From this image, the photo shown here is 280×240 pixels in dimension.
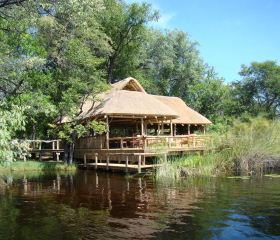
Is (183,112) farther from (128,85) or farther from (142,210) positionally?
(142,210)

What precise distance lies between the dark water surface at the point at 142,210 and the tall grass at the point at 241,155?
1546 mm

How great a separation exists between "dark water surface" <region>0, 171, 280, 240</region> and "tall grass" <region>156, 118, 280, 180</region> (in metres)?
1.55

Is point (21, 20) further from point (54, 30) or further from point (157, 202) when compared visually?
point (54, 30)

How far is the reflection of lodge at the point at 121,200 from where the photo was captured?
33.8ft

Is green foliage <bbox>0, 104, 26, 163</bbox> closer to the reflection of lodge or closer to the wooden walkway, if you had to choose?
the reflection of lodge

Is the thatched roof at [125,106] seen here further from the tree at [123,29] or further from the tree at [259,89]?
the tree at [259,89]

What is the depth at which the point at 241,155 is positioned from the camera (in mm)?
21016

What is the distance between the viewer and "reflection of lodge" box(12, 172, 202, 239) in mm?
10289

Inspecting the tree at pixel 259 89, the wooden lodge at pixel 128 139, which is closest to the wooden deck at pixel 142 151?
the wooden lodge at pixel 128 139

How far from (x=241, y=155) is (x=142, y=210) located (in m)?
10.4

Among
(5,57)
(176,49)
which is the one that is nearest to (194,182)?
(5,57)

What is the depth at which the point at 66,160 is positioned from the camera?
2725cm

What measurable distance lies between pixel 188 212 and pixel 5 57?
991 centimetres

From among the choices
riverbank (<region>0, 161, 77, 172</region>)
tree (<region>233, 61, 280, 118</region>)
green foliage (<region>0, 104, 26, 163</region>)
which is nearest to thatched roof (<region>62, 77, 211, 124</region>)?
riverbank (<region>0, 161, 77, 172</region>)
